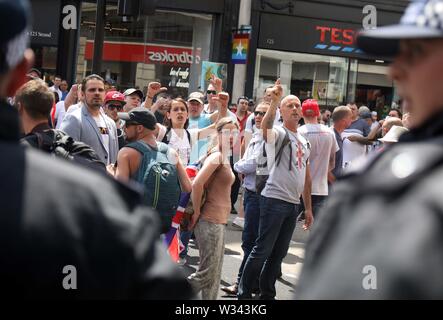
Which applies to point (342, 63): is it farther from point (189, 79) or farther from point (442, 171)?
point (442, 171)

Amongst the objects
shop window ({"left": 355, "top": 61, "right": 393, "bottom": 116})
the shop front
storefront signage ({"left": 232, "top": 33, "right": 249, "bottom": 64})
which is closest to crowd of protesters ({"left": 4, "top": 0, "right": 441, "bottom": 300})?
storefront signage ({"left": 232, "top": 33, "right": 249, "bottom": 64})

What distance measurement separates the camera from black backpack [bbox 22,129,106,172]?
5.20 meters

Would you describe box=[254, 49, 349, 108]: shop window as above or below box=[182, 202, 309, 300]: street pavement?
above

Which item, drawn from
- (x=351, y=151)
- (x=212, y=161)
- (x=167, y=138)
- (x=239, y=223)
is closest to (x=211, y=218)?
(x=212, y=161)

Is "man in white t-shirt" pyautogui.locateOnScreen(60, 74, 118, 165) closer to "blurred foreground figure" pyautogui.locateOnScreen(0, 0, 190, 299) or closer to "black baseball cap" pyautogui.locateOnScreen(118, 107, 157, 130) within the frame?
"black baseball cap" pyautogui.locateOnScreen(118, 107, 157, 130)

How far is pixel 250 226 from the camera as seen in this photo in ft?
29.0

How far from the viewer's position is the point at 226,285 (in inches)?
358

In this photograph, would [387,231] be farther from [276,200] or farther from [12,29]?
[276,200]

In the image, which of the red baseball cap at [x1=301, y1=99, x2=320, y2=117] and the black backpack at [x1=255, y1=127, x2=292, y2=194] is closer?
the black backpack at [x1=255, y1=127, x2=292, y2=194]

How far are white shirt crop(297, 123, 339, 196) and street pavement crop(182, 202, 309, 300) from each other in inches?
38.2

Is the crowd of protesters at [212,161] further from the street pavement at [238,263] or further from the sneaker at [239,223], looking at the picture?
the sneaker at [239,223]

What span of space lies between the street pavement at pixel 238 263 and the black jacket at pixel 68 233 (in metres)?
6.55

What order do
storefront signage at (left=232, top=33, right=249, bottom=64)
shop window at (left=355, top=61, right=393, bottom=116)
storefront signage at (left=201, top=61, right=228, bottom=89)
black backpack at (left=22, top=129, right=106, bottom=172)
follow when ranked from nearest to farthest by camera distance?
1. black backpack at (left=22, top=129, right=106, bottom=172)
2. storefront signage at (left=201, top=61, right=228, bottom=89)
3. storefront signage at (left=232, top=33, right=249, bottom=64)
4. shop window at (left=355, top=61, right=393, bottom=116)

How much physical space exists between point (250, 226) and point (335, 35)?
18.9 meters
